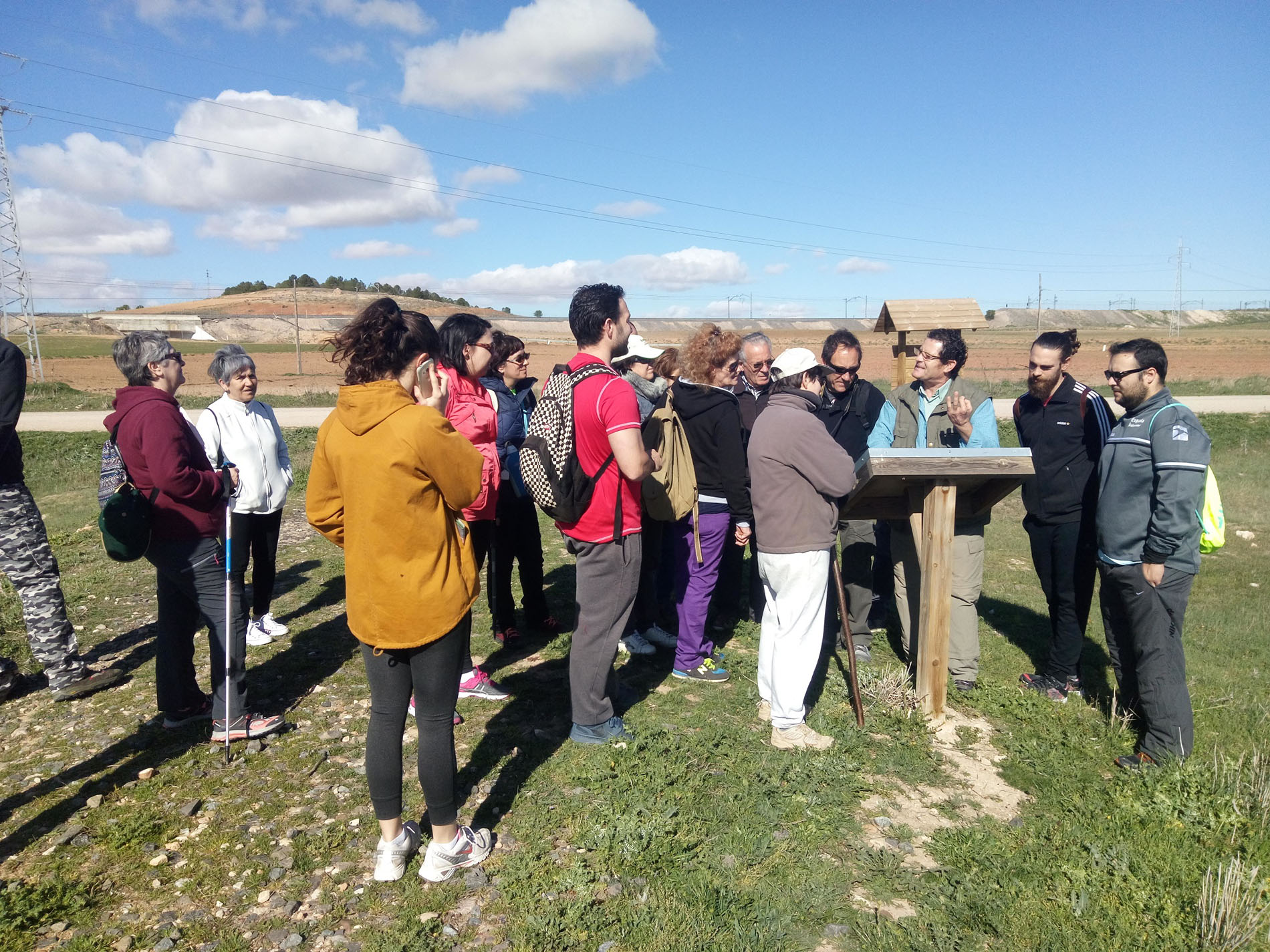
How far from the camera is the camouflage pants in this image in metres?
4.78

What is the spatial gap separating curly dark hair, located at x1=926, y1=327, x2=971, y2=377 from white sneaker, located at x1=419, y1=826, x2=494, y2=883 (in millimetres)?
3924

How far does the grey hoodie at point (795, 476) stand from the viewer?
3963mm

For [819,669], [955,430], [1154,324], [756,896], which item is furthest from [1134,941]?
[1154,324]

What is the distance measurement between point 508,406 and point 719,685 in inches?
93.2

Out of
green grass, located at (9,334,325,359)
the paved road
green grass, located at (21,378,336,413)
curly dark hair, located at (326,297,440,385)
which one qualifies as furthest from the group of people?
green grass, located at (9,334,325,359)

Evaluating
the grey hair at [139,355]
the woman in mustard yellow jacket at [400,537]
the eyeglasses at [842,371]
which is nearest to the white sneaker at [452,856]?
the woman in mustard yellow jacket at [400,537]

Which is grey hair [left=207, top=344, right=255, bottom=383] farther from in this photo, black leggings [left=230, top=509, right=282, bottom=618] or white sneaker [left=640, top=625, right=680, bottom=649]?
white sneaker [left=640, top=625, right=680, bottom=649]

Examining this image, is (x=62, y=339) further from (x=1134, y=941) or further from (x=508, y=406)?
Answer: (x=1134, y=941)

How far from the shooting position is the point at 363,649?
3014mm

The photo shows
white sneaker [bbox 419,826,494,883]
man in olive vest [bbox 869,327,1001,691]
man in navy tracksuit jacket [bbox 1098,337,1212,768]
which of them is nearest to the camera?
white sneaker [bbox 419,826,494,883]

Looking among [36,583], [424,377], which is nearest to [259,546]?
[36,583]

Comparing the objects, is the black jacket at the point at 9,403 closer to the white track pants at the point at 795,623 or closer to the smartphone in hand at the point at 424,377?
the smartphone in hand at the point at 424,377

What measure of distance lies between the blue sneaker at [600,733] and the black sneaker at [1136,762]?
2.54 m

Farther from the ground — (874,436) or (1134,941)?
(874,436)
